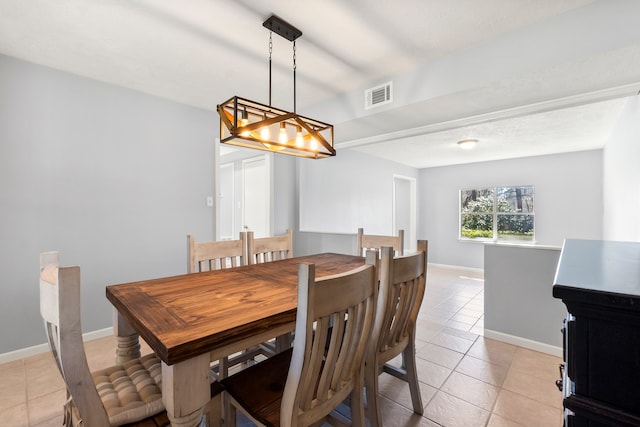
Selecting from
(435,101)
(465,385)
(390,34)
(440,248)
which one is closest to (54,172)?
(390,34)

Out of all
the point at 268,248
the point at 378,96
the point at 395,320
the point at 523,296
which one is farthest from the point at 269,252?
the point at 523,296

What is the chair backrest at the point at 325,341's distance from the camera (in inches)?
32.5

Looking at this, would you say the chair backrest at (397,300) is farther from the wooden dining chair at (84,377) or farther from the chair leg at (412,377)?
the wooden dining chair at (84,377)

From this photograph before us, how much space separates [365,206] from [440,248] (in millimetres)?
2457

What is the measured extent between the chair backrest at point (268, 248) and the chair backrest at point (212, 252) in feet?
0.17

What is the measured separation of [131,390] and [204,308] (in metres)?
0.36

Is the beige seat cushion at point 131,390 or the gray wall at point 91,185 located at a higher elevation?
the gray wall at point 91,185

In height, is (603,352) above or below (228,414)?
above

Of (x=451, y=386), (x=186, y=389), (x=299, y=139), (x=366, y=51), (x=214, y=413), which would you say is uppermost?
(x=366, y=51)

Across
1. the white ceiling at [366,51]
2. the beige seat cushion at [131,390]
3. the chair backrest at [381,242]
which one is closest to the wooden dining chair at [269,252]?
the chair backrest at [381,242]

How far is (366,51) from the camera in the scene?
2160 mm

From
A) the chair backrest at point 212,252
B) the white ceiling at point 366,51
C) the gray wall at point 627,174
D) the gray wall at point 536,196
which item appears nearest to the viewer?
the white ceiling at point 366,51

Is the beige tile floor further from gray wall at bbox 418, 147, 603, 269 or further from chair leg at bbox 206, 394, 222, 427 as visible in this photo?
gray wall at bbox 418, 147, 603, 269

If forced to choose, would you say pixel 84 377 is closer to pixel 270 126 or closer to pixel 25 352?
pixel 270 126
